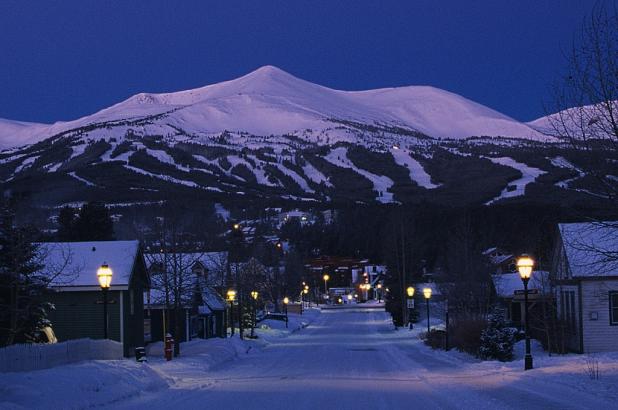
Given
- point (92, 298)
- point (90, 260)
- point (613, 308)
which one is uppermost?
point (90, 260)

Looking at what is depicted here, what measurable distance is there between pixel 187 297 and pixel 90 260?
11.2 m

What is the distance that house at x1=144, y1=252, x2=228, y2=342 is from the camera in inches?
1544

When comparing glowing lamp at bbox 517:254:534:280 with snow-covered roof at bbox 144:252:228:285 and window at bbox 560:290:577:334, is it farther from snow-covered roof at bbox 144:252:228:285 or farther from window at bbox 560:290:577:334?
snow-covered roof at bbox 144:252:228:285

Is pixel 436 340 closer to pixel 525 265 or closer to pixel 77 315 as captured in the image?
pixel 77 315

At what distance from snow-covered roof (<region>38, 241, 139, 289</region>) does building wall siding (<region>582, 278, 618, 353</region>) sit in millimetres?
20244

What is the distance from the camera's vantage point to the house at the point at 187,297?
129 feet

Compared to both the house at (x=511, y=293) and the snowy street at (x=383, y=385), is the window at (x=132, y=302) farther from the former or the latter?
the house at (x=511, y=293)

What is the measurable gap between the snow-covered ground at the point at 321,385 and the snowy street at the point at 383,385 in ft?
0.08

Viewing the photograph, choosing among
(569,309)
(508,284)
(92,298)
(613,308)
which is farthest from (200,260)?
(613,308)

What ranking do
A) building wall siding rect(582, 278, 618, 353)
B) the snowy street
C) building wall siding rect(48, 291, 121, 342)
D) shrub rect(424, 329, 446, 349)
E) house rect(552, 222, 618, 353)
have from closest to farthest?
the snowy street
house rect(552, 222, 618, 353)
building wall siding rect(582, 278, 618, 353)
building wall siding rect(48, 291, 121, 342)
shrub rect(424, 329, 446, 349)

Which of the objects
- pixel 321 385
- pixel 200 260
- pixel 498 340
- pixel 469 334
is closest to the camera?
pixel 321 385

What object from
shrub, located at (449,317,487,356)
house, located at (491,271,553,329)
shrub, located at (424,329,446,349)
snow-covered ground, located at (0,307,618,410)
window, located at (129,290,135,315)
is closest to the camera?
snow-covered ground, located at (0,307,618,410)

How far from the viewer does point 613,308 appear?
33125 mm

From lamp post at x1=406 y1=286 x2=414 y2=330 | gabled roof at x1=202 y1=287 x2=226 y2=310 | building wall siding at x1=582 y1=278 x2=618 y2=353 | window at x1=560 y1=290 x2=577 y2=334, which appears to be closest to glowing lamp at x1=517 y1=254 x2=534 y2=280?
building wall siding at x1=582 y1=278 x2=618 y2=353
